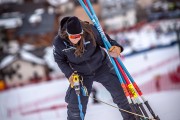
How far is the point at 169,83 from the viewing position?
7.57 metres

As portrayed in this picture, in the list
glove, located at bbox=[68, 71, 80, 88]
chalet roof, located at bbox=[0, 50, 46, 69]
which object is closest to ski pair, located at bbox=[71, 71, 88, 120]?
glove, located at bbox=[68, 71, 80, 88]

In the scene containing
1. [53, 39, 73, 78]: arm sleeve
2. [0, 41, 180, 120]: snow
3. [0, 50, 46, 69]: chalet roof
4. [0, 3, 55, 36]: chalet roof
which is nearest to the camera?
[53, 39, 73, 78]: arm sleeve

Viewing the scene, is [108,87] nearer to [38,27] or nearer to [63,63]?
[63,63]

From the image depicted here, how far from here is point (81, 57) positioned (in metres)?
1.90

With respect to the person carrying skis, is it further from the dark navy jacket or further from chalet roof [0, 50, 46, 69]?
chalet roof [0, 50, 46, 69]

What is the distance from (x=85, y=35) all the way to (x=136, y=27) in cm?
698

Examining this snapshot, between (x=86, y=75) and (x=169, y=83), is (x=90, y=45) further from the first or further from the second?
(x=169, y=83)

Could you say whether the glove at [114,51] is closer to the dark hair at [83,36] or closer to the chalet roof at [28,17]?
the dark hair at [83,36]

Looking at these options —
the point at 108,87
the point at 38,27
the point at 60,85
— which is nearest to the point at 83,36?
the point at 108,87

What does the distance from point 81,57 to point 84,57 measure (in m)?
0.02

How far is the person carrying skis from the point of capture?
5.94 feet

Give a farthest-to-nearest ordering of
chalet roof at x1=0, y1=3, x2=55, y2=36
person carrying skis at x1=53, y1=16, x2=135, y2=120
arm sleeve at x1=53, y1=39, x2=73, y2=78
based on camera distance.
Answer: chalet roof at x1=0, y1=3, x2=55, y2=36
arm sleeve at x1=53, y1=39, x2=73, y2=78
person carrying skis at x1=53, y1=16, x2=135, y2=120

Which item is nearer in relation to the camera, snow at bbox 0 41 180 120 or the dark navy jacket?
the dark navy jacket

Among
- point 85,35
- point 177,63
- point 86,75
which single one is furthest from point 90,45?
point 177,63
